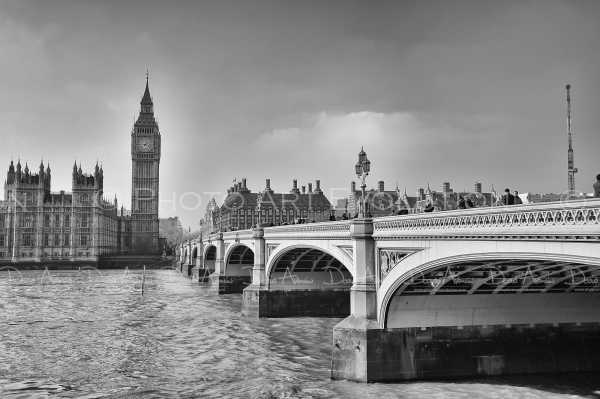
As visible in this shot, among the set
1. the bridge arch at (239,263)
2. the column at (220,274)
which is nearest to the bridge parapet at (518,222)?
the column at (220,274)

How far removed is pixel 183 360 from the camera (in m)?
25.0

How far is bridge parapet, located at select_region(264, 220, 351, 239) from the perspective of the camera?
25.0 m

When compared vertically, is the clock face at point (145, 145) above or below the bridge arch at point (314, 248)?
above

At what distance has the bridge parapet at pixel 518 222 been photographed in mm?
10969

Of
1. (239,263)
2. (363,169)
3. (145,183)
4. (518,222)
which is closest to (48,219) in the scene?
(145,183)

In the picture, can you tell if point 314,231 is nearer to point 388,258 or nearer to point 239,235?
point 388,258

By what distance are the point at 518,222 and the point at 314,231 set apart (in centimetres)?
1732

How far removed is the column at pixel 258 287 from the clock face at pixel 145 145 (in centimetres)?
11733

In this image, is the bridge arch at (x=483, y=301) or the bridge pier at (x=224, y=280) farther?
the bridge pier at (x=224, y=280)

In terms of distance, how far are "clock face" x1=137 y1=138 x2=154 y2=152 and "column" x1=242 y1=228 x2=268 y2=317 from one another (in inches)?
4619

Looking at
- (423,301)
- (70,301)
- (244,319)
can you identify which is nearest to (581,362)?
(423,301)

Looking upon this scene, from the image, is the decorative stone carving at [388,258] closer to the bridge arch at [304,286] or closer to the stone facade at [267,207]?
the bridge arch at [304,286]

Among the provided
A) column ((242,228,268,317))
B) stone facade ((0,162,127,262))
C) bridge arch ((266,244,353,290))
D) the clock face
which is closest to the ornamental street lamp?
bridge arch ((266,244,353,290))

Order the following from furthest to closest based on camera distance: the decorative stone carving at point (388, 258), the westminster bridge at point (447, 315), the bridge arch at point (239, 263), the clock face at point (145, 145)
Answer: the clock face at point (145, 145)
the bridge arch at point (239, 263)
the decorative stone carving at point (388, 258)
the westminster bridge at point (447, 315)
